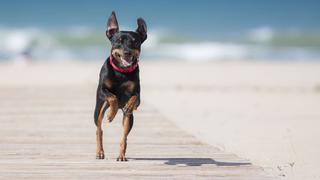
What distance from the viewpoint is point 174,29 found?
76.2 metres

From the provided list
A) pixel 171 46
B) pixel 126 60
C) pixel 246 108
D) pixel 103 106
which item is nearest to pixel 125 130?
pixel 103 106

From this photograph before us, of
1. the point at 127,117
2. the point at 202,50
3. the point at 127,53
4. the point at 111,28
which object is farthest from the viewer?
the point at 202,50

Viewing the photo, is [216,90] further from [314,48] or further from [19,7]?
[19,7]

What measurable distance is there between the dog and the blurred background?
2599 cm

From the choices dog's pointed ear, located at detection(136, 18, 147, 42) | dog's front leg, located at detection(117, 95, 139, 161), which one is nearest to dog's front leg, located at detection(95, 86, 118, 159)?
dog's front leg, located at detection(117, 95, 139, 161)

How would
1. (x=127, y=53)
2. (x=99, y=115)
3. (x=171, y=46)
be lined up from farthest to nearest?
1. (x=171, y=46)
2. (x=99, y=115)
3. (x=127, y=53)

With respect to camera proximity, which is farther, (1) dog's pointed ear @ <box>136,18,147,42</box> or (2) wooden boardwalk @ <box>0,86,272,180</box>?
(1) dog's pointed ear @ <box>136,18,147,42</box>

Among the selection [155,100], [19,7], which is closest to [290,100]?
[155,100]

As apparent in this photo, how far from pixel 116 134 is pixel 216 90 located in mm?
9265

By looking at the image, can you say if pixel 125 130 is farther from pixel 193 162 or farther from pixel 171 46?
pixel 171 46

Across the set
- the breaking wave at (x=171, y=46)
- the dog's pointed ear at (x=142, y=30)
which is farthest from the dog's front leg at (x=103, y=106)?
the breaking wave at (x=171, y=46)

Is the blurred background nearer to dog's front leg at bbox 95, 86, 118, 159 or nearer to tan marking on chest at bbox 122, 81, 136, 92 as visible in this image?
dog's front leg at bbox 95, 86, 118, 159

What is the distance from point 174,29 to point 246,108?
206 feet

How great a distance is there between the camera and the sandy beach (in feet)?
25.8
